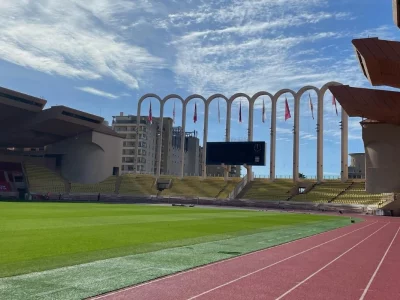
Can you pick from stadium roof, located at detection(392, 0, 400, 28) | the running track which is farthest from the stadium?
stadium roof, located at detection(392, 0, 400, 28)

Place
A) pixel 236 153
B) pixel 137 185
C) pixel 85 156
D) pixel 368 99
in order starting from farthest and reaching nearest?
pixel 85 156 < pixel 137 185 < pixel 236 153 < pixel 368 99

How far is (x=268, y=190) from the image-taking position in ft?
228

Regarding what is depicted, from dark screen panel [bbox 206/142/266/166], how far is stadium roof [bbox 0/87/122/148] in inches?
979

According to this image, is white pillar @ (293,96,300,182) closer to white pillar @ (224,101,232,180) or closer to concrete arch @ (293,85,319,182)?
concrete arch @ (293,85,319,182)

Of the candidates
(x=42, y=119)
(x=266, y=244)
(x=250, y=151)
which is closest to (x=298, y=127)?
(x=250, y=151)

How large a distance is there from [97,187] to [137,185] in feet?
26.4

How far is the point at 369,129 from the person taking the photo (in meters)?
46.6

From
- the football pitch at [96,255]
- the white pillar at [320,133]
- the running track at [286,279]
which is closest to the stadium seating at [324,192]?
the white pillar at [320,133]

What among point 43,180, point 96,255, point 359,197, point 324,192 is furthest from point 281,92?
point 96,255

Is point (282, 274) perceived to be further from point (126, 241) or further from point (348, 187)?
point (348, 187)

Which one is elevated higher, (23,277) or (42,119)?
(42,119)

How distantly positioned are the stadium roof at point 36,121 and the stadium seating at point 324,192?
4133cm

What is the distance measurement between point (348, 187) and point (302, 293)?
5960 centimetres

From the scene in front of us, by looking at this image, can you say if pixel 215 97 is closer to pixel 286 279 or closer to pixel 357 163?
pixel 357 163
